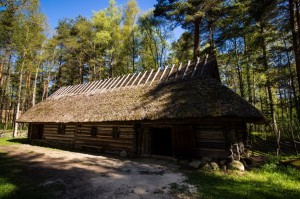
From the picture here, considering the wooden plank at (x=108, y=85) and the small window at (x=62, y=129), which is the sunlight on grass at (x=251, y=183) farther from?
the small window at (x=62, y=129)

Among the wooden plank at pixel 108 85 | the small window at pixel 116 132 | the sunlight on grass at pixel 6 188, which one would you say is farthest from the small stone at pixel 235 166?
the wooden plank at pixel 108 85

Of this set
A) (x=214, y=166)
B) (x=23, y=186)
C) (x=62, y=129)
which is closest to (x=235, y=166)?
(x=214, y=166)

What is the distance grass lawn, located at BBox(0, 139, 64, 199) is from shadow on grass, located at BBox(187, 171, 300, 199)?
15.4ft

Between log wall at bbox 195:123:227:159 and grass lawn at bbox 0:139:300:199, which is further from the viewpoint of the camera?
log wall at bbox 195:123:227:159

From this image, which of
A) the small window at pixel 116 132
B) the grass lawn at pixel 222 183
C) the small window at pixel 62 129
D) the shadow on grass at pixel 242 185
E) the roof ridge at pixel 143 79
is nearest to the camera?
the grass lawn at pixel 222 183

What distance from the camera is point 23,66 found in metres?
22.7

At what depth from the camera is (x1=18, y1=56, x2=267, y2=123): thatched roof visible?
9.69 meters

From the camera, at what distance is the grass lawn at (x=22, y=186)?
5.46m

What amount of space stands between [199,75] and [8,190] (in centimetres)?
1182

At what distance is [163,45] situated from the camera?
30.0 metres

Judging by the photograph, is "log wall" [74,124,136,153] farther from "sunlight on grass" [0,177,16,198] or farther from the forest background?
the forest background

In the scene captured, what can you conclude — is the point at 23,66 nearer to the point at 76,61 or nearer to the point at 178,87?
the point at 76,61

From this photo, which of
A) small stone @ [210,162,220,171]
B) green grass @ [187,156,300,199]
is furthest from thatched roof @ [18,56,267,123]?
green grass @ [187,156,300,199]

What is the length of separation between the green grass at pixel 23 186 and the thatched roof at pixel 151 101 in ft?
18.7
